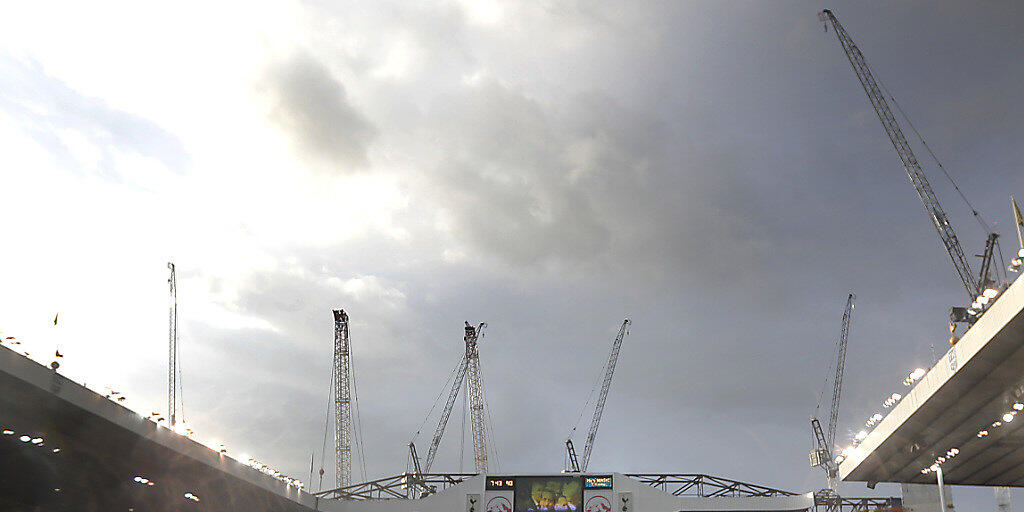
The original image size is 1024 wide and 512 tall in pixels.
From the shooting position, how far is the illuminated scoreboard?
72.8m

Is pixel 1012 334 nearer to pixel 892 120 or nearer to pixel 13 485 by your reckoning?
pixel 13 485

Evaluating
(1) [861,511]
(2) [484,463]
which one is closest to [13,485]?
(1) [861,511]

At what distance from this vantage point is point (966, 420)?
46469 millimetres

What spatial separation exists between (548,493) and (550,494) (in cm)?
21

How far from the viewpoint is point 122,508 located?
201 feet

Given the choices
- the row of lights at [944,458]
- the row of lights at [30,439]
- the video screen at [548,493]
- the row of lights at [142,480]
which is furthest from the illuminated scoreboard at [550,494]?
the row of lights at [30,439]

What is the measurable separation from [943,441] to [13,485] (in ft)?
178

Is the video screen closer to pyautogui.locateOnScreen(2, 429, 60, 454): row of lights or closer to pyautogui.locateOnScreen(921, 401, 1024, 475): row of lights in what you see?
pyautogui.locateOnScreen(921, 401, 1024, 475): row of lights

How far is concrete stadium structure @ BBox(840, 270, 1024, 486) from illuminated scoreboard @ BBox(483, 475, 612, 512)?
2055cm

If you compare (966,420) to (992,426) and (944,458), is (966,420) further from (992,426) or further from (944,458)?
(944,458)

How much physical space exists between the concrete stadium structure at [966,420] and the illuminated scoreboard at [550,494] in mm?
20546

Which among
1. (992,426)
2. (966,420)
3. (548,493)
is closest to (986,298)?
(966,420)

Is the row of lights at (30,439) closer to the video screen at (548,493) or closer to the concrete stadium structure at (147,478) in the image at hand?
the concrete stadium structure at (147,478)

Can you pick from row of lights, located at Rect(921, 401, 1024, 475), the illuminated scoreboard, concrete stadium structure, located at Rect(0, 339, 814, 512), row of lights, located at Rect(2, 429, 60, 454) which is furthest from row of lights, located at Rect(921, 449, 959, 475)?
row of lights, located at Rect(2, 429, 60, 454)
